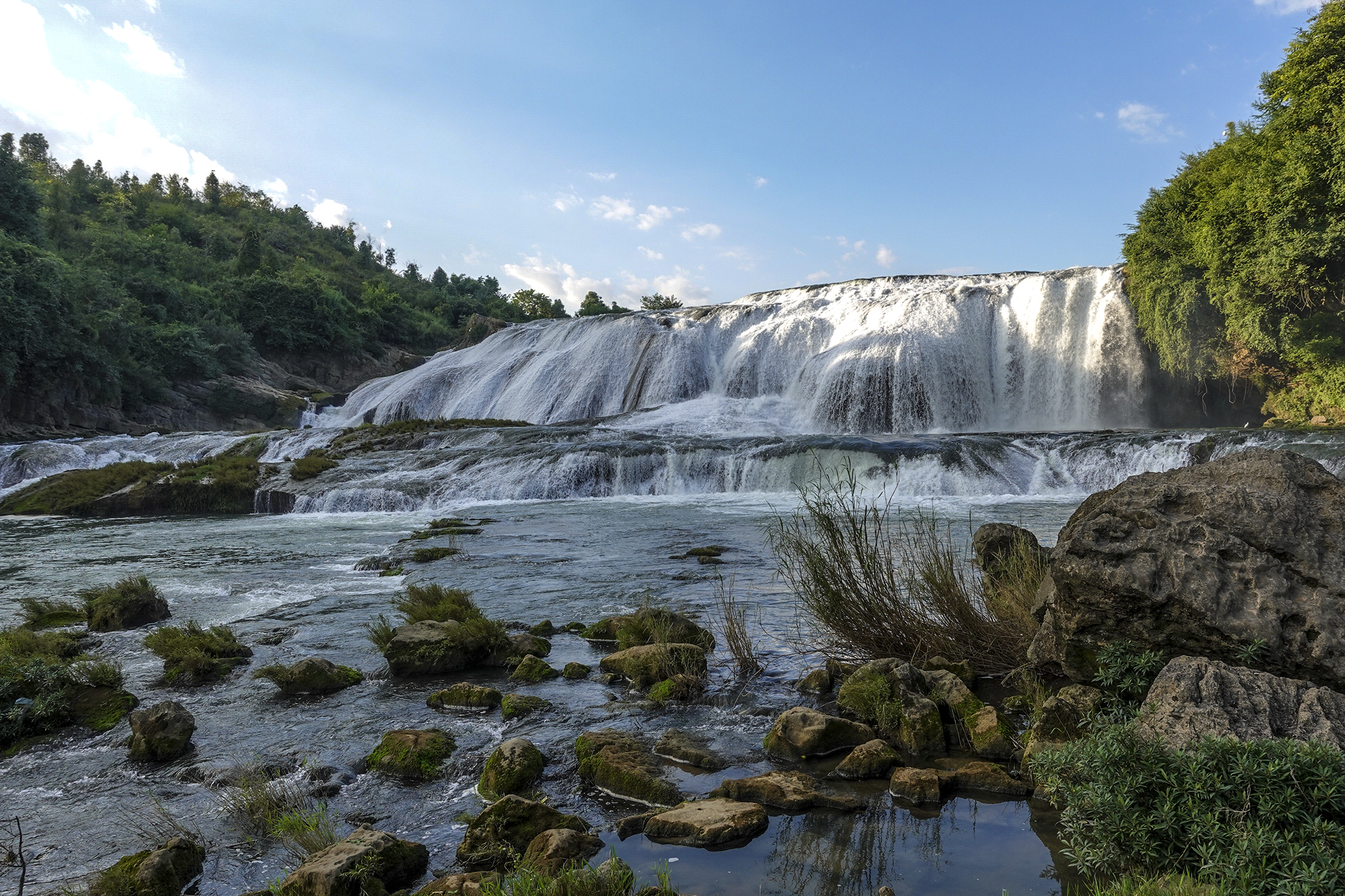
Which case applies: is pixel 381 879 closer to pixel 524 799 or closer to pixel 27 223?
pixel 524 799

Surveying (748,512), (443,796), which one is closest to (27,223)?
(748,512)

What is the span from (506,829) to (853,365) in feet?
96.6

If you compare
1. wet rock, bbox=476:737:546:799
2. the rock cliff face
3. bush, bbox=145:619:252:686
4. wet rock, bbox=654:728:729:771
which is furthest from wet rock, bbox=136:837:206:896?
the rock cliff face

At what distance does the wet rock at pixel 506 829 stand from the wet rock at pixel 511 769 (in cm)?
47

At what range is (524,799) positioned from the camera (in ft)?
12.1

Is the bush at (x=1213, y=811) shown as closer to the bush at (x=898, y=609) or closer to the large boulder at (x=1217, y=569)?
the large boulder at (x=1217, y=569)

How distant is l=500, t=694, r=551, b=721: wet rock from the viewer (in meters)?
5.21

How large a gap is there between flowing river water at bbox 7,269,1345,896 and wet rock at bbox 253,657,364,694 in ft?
0.62

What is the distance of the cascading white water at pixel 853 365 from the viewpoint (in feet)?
99.8

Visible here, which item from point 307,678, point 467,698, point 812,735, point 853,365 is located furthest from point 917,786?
point 853,365

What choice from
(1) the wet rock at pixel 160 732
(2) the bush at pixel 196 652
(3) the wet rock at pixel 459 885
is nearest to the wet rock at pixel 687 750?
(3) the wet rock at pixel 459 885

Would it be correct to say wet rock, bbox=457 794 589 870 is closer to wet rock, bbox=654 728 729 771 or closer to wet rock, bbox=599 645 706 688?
wet rock, bbox=654 728 729 771

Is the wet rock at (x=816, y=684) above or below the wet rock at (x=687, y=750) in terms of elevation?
above

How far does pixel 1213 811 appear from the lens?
2529 mm
